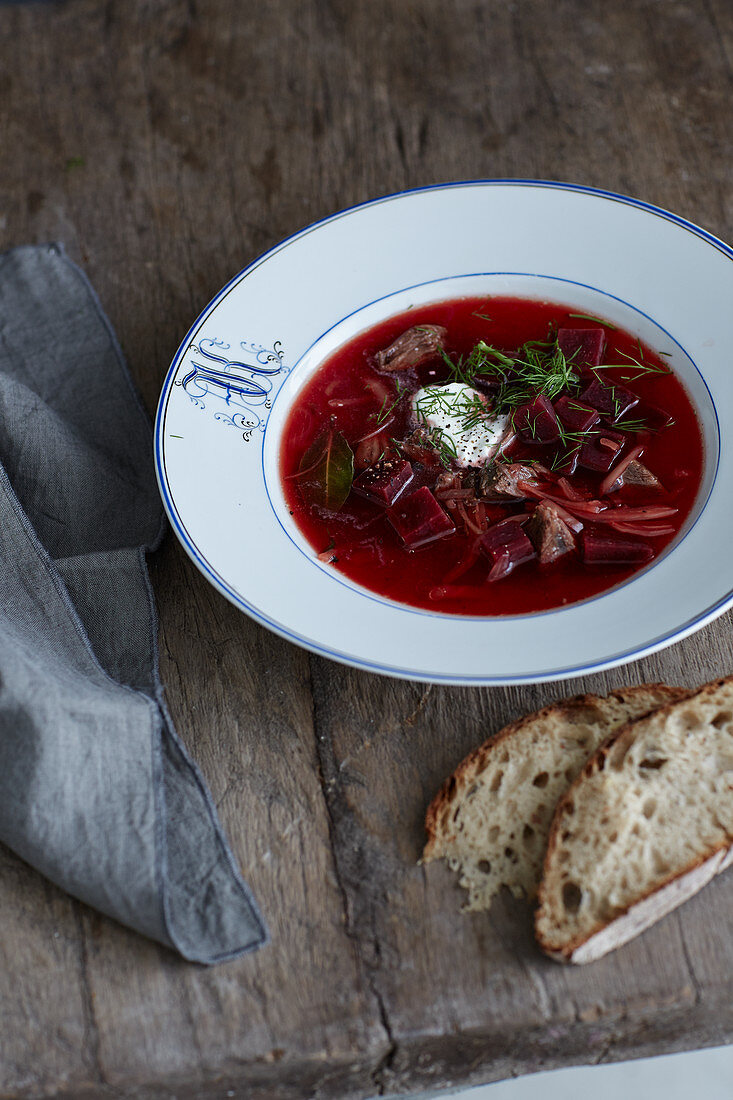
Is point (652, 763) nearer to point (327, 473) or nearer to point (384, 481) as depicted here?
point (384, 481)

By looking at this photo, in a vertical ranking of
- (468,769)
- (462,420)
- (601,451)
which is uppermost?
(601,451)

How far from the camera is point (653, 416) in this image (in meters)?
3.62

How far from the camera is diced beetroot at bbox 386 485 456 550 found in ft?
11.1

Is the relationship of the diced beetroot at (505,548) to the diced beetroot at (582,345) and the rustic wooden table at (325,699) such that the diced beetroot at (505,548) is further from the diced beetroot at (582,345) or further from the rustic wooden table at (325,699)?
the diced beetroot at (582,345)

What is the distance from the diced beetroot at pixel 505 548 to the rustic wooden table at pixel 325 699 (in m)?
0.39

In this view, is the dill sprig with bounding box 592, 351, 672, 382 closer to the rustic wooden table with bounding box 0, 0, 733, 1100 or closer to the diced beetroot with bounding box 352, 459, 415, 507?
the diced beetroot with bounding box 352, 459, 415, 507

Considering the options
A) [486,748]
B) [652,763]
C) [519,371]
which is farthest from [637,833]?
[519,371]

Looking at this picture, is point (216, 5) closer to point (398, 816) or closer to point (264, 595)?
point (264, 595)

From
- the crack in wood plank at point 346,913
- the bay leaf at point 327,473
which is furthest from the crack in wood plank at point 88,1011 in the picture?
the bay leaf at point 327,473

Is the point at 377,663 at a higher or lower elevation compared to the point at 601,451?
lower

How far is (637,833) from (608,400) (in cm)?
158

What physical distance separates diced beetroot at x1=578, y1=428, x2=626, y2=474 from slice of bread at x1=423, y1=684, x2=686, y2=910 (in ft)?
2.71

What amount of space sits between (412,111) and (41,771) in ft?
12.4

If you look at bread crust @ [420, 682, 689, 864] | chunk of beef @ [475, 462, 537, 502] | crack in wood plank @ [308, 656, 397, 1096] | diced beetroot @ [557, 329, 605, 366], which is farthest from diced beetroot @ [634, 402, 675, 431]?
crack in wood plank @ [308, 656, 397, 1096]
